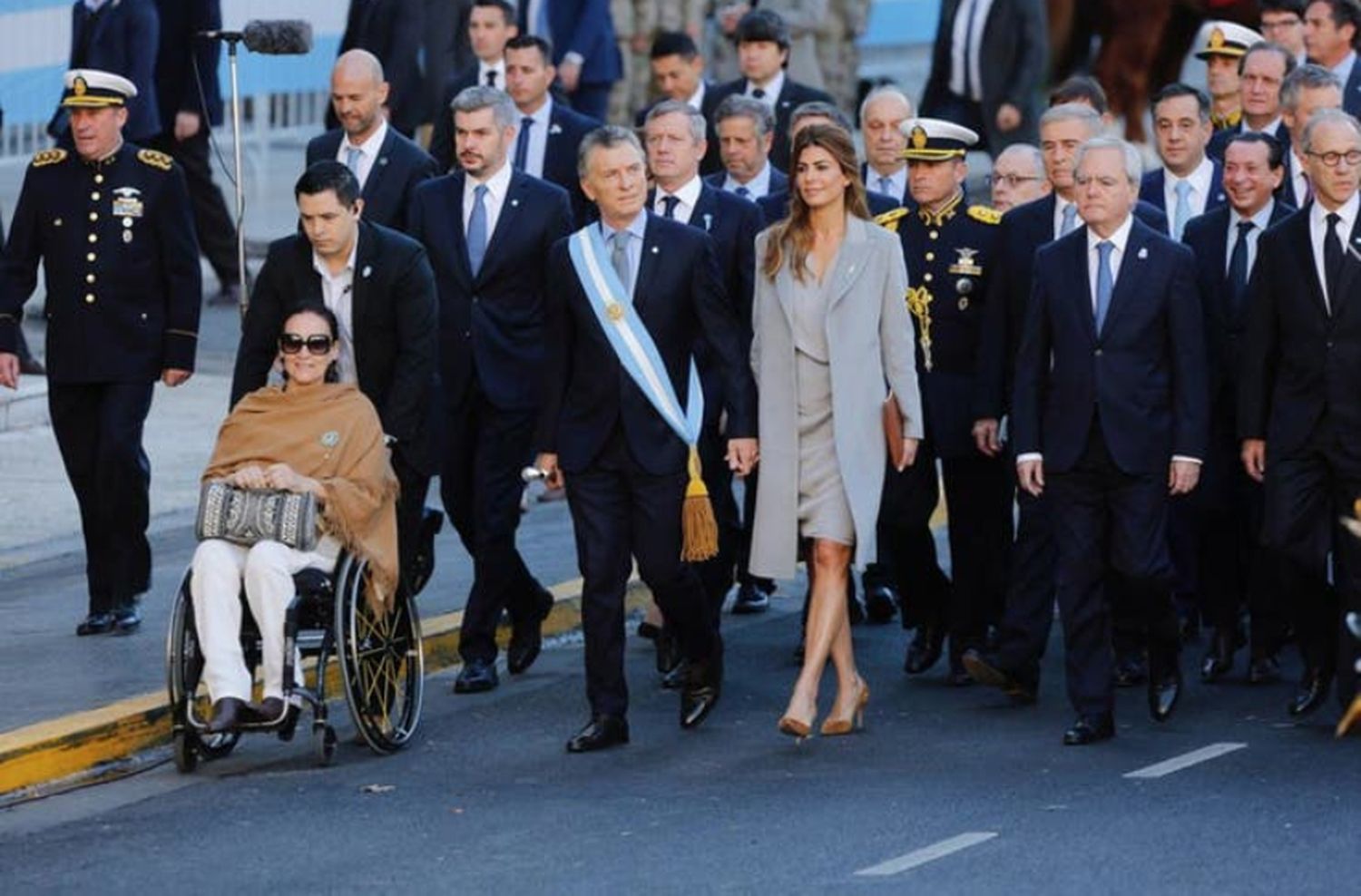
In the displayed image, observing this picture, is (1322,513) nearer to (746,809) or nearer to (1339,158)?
(1339,158)

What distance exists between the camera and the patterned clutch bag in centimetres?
1220

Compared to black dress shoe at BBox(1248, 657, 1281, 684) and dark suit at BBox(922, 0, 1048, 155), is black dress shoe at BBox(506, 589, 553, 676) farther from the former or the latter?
dark suit at BBox(922, 0, 1048, 155)

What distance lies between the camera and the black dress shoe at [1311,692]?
13.0 meters

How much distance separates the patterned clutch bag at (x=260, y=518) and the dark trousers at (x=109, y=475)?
6.68 ft

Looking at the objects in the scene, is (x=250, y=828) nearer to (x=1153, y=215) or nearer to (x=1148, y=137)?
(x=1153, y=215)

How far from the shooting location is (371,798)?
38.8 ft

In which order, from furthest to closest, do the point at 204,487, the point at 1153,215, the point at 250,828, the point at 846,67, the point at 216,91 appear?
the point at 846,67 → the point at 216,91 → the point at 1153,215 → the point at 204,487 → the point at 250,828

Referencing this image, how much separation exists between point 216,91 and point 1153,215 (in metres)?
8.26

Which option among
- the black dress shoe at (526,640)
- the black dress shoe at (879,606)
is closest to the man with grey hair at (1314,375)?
the black dress shoe at (879,606)

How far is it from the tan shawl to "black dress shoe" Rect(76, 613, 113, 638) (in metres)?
1.79

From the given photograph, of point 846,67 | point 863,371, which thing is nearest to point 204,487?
point 863,371

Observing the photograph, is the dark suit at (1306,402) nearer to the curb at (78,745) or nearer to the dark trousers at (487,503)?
the dark trousers at (487,503)

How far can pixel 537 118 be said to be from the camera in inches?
652

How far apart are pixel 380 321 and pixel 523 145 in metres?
3.63
